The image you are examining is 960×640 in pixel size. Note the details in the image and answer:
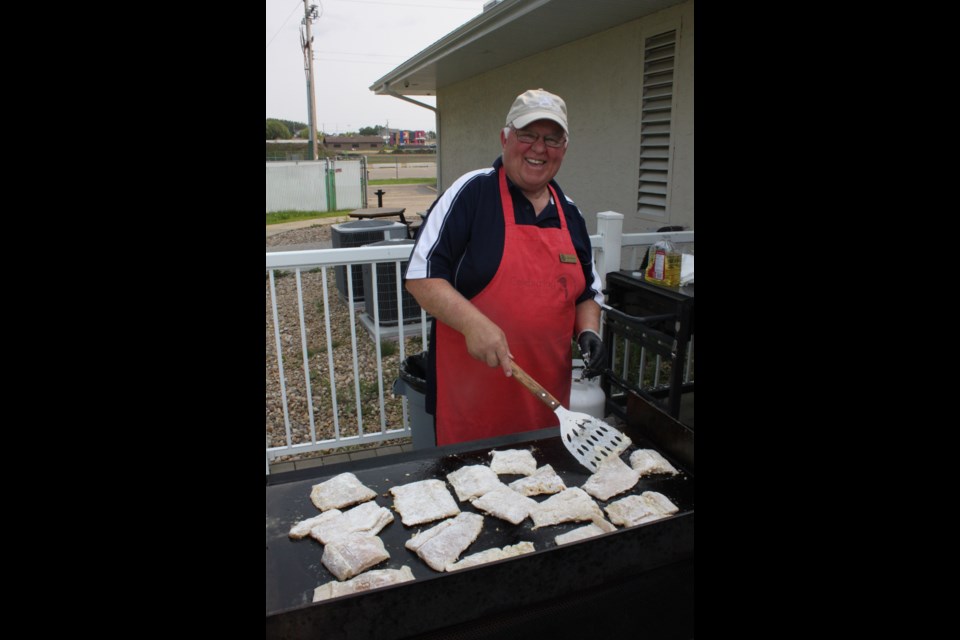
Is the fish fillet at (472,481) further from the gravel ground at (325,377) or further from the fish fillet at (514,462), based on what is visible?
the gravel ground at (325,377)

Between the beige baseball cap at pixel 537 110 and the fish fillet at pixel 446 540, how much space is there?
55.4 inches

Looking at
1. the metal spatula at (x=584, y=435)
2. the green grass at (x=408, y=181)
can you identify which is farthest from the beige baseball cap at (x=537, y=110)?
the green grass at (x=408, y=181)

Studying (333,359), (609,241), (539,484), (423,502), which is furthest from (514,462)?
(333,359)

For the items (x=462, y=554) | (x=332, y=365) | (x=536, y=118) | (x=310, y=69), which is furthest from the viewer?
(x=310, y=69)

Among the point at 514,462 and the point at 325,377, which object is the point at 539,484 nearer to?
the point at 514,462

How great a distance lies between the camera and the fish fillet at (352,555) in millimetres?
1387

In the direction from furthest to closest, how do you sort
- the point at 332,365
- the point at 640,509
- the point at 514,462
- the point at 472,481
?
the point at 332,365 < the point at 514,462 < the point at 472,481 < the point at 640,509

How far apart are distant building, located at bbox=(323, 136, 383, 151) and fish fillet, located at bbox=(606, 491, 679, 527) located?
6096 centimetres

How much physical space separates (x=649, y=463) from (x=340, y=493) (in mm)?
929

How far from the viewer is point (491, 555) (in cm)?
144
